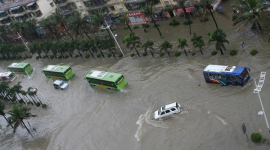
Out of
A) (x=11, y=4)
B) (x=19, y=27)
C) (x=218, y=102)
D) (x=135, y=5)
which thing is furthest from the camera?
(x=11, y=4)

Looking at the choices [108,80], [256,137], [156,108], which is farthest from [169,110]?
[108,80]

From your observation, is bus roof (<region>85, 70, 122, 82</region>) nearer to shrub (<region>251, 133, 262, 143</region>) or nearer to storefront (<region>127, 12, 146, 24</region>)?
shrub (<region>251, 133, 262, 143</region>)

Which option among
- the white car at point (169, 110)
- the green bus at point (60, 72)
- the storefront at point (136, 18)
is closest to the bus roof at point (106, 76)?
the green bus at point (60, 72)

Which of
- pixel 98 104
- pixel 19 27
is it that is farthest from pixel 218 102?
pixel 19 27

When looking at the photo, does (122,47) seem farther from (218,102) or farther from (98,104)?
(218,102)

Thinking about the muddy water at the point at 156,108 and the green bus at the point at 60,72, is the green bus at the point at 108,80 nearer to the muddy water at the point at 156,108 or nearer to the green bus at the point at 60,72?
the muddy water at the point at 156,108

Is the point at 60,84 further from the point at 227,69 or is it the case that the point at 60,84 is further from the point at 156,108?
the point at 227,69
